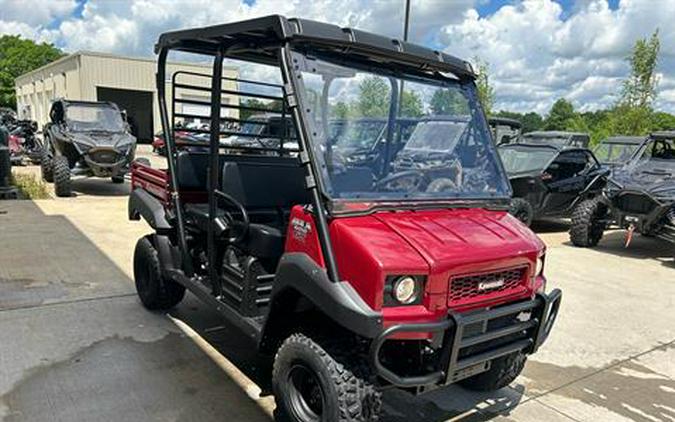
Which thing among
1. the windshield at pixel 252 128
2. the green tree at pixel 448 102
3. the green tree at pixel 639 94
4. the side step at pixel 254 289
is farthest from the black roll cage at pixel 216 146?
A: the green tree at pixel 639 94

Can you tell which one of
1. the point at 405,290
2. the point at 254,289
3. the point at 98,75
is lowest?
the point at 254,289

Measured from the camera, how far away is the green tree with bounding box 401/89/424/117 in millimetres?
3186

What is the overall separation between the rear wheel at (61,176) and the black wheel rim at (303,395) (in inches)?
354

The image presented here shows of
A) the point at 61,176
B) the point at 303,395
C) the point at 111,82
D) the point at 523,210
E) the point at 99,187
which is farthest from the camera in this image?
the point at 111,82

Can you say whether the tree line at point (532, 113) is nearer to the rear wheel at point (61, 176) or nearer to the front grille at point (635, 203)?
the front grille at point (635, 203)

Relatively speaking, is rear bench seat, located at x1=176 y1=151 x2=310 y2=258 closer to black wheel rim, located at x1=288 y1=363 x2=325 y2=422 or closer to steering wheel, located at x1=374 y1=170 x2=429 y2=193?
steering wheel, located at x1=374 y1=170 x2=429 y2=193

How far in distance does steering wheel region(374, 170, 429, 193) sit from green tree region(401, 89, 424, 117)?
38 cm

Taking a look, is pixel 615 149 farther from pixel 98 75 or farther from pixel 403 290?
pixel 98 75

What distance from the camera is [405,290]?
7.86ft

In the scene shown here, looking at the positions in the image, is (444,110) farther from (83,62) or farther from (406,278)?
(83,62)

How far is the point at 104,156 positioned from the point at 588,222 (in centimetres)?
858

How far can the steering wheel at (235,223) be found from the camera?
10.7ft

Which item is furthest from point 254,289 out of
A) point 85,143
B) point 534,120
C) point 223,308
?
point 534,120

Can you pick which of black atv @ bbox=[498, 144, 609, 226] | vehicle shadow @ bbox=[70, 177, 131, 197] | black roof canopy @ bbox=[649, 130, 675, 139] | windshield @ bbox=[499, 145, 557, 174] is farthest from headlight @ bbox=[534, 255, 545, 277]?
vehicle shadow @ bbox=[70, 177, 131, 197]
